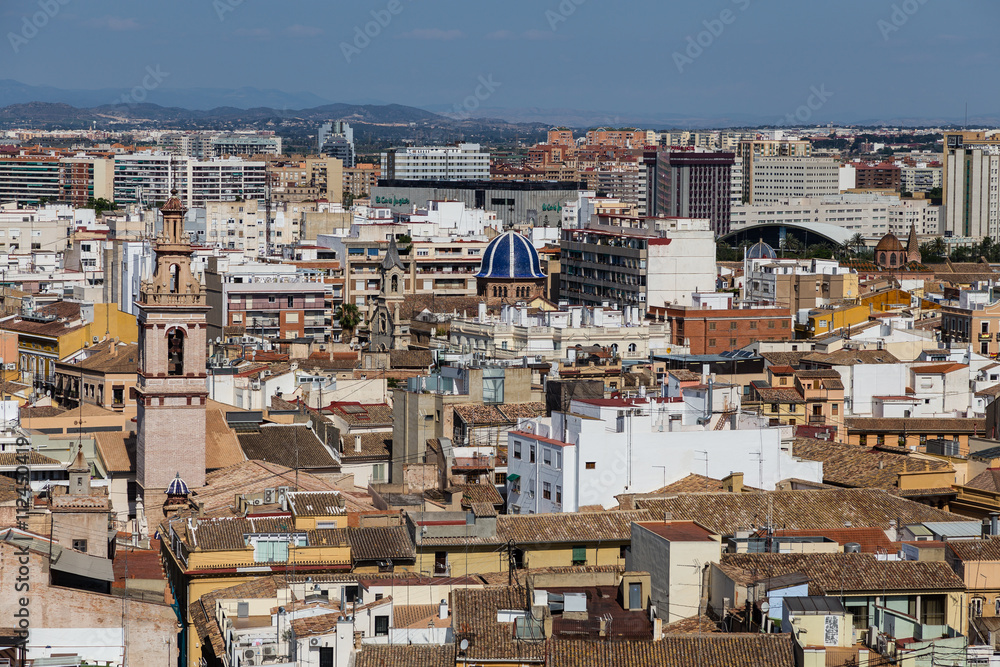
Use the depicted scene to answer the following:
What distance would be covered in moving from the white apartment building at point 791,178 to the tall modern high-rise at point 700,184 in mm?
32910

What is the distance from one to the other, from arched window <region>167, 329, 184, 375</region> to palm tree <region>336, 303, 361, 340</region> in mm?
37094

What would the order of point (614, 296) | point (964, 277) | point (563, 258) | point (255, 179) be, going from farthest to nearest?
point (255, 179), point (964, 277), point (563, 258), point (614, 296)

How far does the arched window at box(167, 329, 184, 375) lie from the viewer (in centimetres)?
3097

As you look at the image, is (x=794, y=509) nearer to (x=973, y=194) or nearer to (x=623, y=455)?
(x=623, y=455)

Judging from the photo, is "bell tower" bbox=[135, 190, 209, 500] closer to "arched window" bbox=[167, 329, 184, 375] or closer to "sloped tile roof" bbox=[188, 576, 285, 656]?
"arched window" bbox=[167, 329, 184, 375]

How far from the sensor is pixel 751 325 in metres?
60.4

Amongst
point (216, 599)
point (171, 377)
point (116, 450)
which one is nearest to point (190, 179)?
point (116, 450)

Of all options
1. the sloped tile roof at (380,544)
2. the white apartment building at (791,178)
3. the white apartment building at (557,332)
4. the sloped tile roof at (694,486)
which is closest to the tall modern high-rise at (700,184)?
the white apartment building at (791,178)

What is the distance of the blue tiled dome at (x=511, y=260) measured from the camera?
6719cm

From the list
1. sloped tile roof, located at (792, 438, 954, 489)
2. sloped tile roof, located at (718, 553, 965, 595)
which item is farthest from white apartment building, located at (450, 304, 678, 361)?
sloped tile roof, located at (718, 553, 965, 595)

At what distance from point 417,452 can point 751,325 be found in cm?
2868

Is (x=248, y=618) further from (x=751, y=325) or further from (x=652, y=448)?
(x=751, y=325)

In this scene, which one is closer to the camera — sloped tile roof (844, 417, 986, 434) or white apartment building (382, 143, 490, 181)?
sloped tile roof (844, 417, 986, 434)

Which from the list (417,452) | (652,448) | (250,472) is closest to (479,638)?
(652,448)
